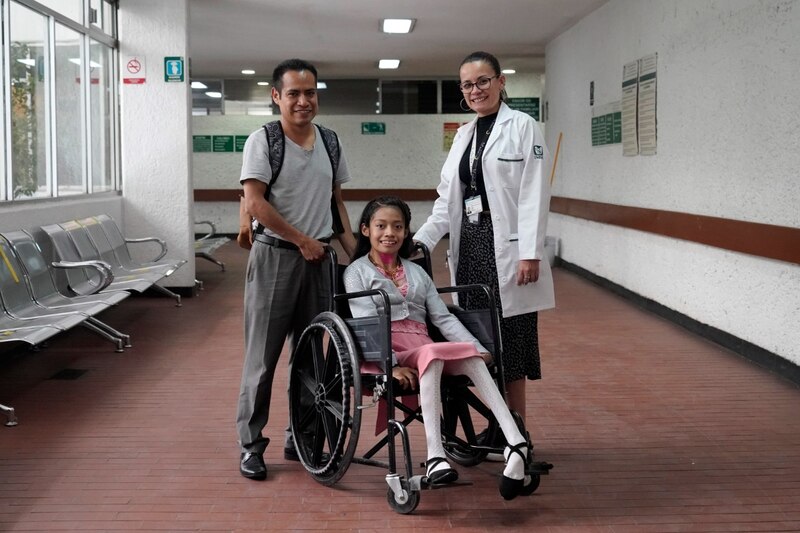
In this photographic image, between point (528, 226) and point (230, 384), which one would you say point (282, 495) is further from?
point (230, 384)

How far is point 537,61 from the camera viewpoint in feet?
49.1

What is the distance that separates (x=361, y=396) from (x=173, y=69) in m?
6.30

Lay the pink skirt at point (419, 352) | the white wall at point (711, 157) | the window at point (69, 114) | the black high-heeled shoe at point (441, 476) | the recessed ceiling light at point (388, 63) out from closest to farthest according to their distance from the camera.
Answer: the black high-heeled shoe at point (441, 476) → the pink skirt at point (419, 352) → the white wall at point (711, 157) → the window at point (69, 114) → the recessed ceiling light at point (388, 63)

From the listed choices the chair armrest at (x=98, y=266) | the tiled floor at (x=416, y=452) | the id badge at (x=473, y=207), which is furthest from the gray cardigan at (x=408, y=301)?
the chair armrest at (x=98, y=266)

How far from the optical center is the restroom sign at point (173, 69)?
27.9 ft

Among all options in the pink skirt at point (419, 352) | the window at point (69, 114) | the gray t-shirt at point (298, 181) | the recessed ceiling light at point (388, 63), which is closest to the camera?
the pink skirt at point (419, 352)

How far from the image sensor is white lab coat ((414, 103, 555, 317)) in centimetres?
345

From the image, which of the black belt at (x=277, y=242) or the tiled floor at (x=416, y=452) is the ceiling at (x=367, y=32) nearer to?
the tiled floor at (x=416, y=452)

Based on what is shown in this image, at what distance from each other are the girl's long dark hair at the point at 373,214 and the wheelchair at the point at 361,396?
0.07m

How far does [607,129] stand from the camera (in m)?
9.36

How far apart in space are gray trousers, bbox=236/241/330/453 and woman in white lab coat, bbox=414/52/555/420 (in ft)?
1.46

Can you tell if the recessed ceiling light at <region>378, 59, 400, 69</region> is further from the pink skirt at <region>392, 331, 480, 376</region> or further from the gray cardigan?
the pink skirt at <region>392, 331, 480, 376</region>

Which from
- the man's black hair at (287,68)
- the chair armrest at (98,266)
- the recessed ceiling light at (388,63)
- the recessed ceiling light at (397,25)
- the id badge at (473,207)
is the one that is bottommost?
the chair armrest at (98,266)

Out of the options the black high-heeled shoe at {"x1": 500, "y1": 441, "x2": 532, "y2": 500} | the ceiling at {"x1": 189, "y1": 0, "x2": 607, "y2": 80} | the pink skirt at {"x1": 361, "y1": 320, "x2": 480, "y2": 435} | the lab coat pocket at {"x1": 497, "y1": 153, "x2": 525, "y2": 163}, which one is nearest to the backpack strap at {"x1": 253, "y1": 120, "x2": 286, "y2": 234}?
the pink skirt at {"x1": 361, "y1": 320, "x2": 480, "y2": 435}
